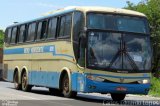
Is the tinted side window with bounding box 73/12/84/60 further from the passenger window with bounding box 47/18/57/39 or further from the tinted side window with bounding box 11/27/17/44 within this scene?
the tinted side window with bounding box 11/27/17/44

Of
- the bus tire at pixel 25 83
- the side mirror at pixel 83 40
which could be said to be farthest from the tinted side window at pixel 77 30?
the bus tire at pixel 25 83

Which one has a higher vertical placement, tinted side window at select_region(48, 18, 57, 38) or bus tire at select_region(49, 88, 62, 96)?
tinted side window at select_region(48, 18, 57, 38)

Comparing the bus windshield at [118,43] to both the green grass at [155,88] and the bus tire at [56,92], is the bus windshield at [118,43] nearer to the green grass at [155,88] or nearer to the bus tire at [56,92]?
the bus tire at [56,92]

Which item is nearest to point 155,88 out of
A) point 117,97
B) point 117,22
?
point 117,97

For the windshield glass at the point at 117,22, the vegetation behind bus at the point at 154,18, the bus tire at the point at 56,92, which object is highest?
the vegetation behind bus at the point at 154,18

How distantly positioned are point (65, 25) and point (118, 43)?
2.84 meters

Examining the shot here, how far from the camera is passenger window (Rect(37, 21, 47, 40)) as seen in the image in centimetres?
2421

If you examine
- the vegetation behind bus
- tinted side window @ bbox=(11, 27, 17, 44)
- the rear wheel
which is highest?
the vegetation behind bus

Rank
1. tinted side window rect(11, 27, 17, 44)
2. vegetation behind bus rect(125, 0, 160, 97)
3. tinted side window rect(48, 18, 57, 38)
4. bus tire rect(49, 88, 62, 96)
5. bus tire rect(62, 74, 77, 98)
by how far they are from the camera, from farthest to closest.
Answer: vegetation behind bus rect(125, 0, 160, 97), tinted side window rect(11, 27, 17, 44), bus tire rect(49, 88, 62, 96), tinted side window rect(48, 18, 57, 38), bus tire rect(62, 74, 77, 98)

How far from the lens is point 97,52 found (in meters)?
19.2

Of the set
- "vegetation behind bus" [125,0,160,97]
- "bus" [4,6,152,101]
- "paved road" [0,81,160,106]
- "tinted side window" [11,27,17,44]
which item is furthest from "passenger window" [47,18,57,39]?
"vegetation behind bus" [125,0,160,97]

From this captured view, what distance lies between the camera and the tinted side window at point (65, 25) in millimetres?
20870

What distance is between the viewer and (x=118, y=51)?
64.0ft

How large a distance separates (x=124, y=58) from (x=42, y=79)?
602 centimetres
